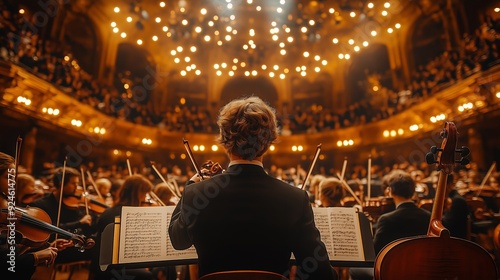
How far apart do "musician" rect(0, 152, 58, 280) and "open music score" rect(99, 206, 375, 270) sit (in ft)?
1.45

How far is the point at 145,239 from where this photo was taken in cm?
211

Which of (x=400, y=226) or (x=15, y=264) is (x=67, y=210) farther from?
(x=400, y=226)

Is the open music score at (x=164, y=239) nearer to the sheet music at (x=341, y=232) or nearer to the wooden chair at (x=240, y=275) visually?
the sheet music at (x=341, y=232)

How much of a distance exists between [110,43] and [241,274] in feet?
53.1

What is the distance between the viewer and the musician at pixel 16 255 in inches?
76.7

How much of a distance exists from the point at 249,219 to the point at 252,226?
35 mm

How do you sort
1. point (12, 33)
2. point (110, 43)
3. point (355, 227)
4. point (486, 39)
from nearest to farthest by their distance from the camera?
point (355, 227) → point (12, 33) → point (486, 39) → point (110, 43)

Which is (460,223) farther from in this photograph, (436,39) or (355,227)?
(436,39)

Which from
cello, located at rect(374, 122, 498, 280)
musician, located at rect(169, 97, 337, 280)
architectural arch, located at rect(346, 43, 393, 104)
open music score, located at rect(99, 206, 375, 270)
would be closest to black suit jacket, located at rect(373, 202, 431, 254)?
open music score, located at rect(99, 206, 375, 270)

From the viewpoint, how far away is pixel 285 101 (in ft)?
60.2

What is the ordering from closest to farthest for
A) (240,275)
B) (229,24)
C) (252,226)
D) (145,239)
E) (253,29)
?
(240,275), (252,226), (145,239), (229,24), (253,29)

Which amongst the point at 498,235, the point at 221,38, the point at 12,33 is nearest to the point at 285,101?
the point at 221,38

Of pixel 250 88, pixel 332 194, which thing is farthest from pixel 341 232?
pixel 250 88

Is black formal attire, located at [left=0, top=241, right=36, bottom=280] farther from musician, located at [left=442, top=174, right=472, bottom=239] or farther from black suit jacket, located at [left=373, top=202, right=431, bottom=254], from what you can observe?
musician, located at [left=442, top=174, right=472, bottom=239]
